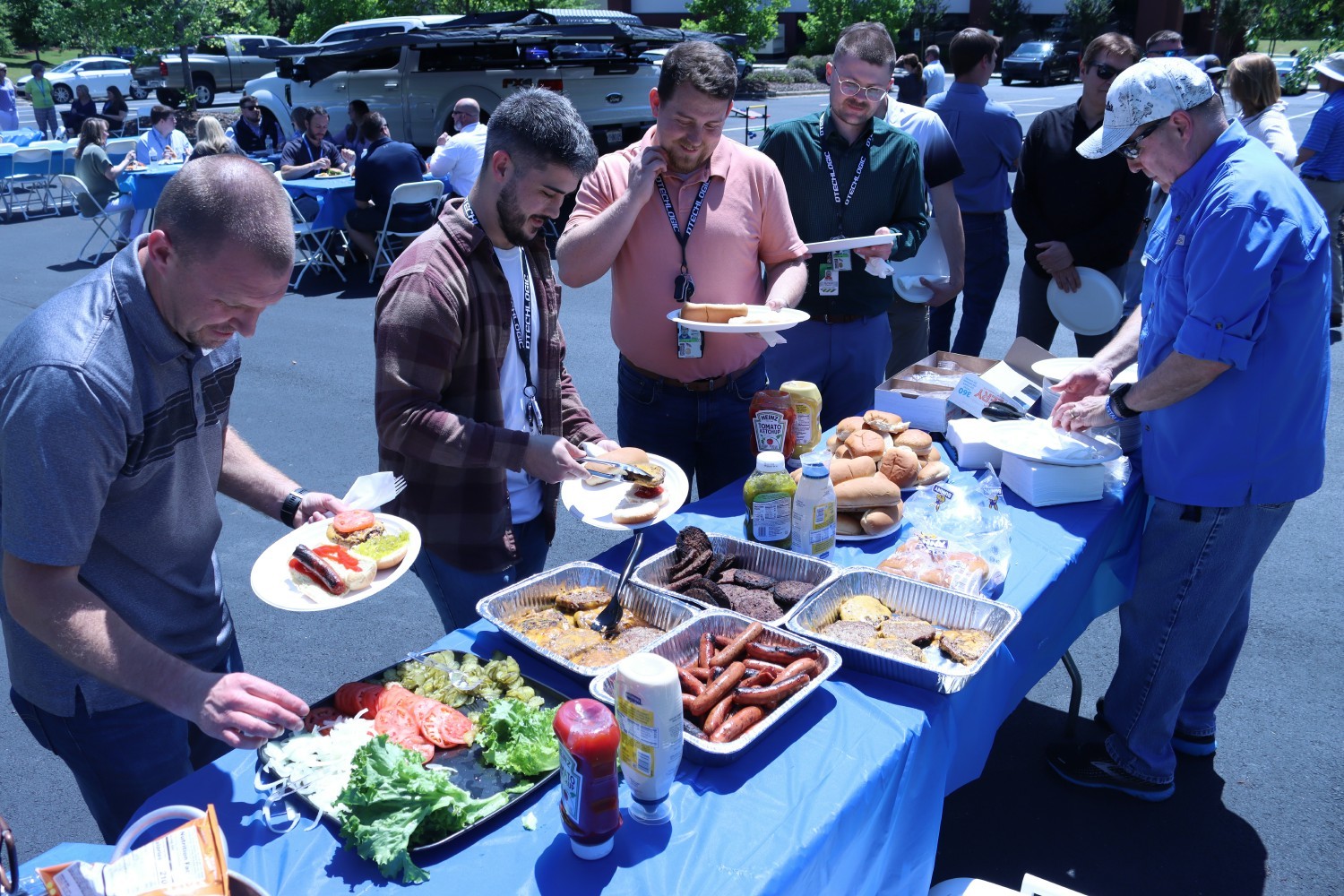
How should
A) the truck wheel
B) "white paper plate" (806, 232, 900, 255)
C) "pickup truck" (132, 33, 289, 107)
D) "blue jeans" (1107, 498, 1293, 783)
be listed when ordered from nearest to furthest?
1. "blue jeans" (1107, 498, 1293, 783)
2. "white paper plate" (806, 232, 900, 255)
3. "pickup truck" (132, 33, 289, 107)
4. the truck wheel

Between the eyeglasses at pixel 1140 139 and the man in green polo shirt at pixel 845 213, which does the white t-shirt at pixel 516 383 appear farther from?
the eyeglasses at pixel 1140 139

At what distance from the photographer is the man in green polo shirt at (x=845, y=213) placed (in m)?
3.91

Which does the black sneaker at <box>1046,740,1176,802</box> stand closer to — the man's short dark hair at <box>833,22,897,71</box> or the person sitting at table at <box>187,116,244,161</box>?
the man's short dark hair at <box>833,22,897,71</box>

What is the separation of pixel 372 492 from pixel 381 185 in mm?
8276

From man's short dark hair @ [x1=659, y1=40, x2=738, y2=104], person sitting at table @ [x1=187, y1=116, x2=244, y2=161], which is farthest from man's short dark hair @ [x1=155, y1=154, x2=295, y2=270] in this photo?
person sitting at table @ [x1=187, y1=116, x2=244, y2=161]

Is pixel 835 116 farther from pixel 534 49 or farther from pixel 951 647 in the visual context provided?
pixel 534 49

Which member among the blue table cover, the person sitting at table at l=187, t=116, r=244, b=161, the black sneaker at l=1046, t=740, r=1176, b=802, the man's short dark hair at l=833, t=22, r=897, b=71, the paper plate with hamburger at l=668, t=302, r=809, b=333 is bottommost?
the black sneaker at l=1046, t=740, r=1176, b=802

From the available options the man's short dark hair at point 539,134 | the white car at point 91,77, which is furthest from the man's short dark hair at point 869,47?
the white car at point 91,77

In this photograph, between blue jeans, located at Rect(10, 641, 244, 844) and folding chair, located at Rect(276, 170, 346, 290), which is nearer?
blue jeans, located at Rect(10, 641, 244, 844)

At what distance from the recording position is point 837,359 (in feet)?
13.1

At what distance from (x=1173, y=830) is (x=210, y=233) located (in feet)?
10.7

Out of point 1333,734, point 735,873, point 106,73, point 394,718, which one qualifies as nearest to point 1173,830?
point 1333,734

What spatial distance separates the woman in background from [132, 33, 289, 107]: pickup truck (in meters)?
27.1

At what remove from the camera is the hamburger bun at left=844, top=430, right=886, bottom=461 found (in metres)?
3.03
